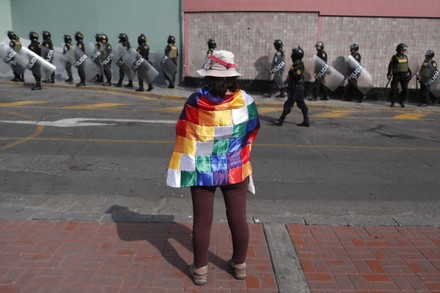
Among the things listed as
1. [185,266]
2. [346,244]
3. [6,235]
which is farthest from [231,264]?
→ [6,235]

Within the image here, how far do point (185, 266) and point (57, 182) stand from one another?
9.68ft

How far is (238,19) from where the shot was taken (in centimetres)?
1591

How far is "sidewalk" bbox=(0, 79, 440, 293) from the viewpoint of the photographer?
11.5 feet

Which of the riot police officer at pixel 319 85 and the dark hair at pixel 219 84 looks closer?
the dark hair at pixel 219 84

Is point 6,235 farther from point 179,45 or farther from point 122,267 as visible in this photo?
point 179,45

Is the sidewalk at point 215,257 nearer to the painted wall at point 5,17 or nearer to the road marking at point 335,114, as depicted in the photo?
the road marking at point 335,114

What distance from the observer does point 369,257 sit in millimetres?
4000

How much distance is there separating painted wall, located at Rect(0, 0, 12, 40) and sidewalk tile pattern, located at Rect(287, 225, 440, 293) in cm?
1830

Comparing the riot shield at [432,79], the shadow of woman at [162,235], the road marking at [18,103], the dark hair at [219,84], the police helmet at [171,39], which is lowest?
the shadow of woman at [162,235]

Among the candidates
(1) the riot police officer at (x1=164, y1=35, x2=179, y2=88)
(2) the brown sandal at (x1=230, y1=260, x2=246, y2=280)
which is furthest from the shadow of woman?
(1) the riot police officer at (x1=164, y1=35, x2=179, y2=88)

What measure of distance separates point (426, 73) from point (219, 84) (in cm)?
1308

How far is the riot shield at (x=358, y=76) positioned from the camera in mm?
14641

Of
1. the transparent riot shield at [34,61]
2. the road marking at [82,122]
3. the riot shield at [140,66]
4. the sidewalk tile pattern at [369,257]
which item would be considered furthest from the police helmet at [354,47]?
the sidewalk tile pattern at [369,257]

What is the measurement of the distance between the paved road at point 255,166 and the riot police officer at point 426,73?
9.36 feet
